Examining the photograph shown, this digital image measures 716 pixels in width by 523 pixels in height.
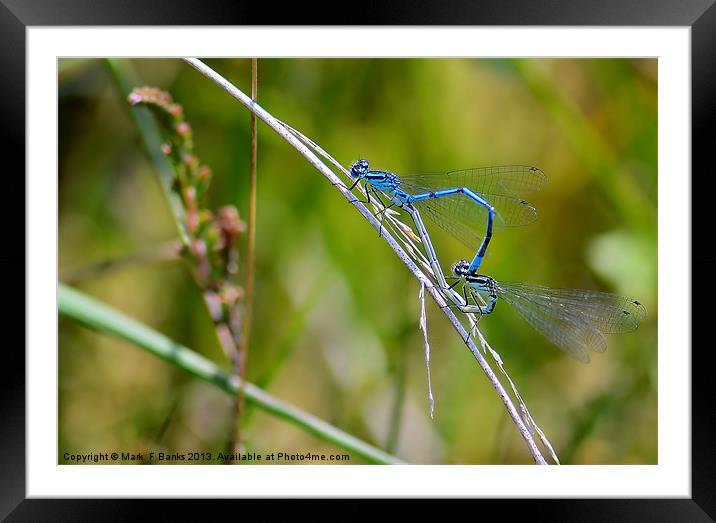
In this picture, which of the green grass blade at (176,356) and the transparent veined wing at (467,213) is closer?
the green grass blade at (176,356)

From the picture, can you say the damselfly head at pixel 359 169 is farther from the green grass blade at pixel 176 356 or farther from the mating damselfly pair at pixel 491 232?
the green grass blade at pixel 176 356

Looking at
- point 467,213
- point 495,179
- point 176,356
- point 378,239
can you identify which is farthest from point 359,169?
point 176,356

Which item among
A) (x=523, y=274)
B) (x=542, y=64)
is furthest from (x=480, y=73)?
(x=523, y=274)
